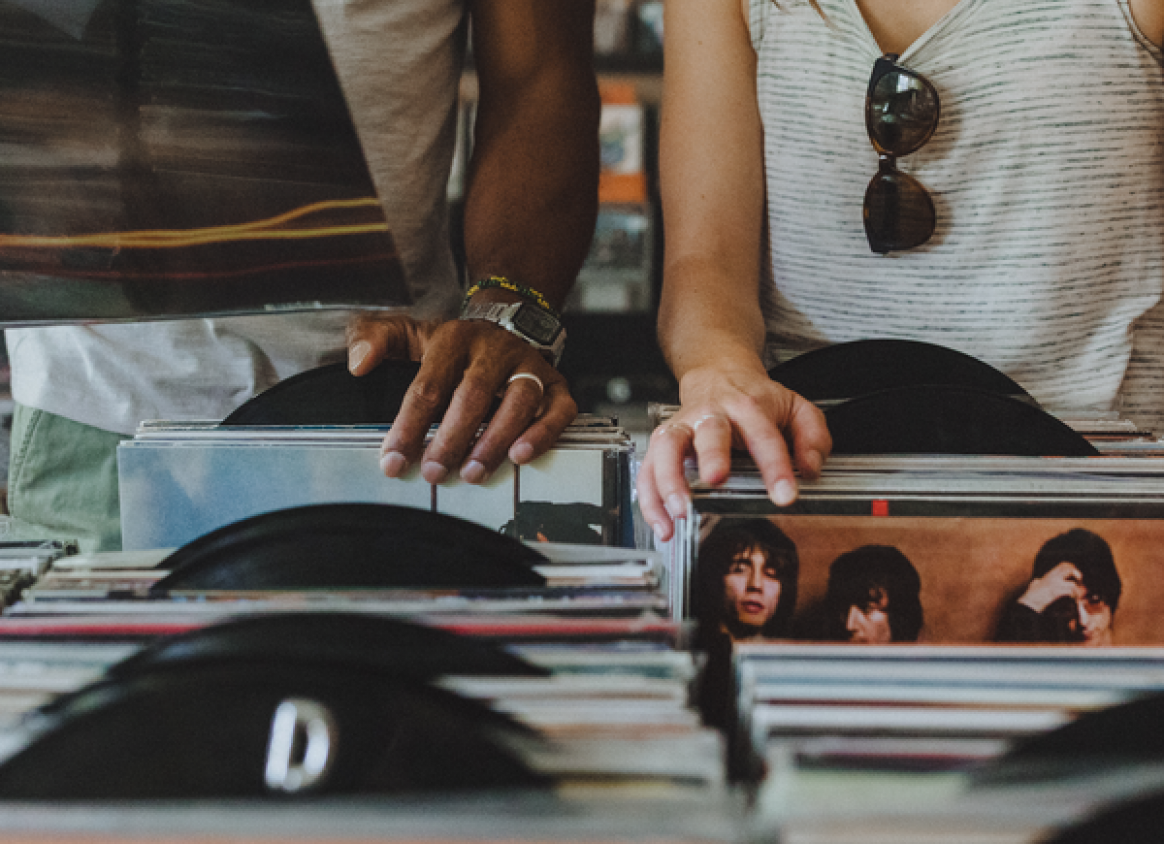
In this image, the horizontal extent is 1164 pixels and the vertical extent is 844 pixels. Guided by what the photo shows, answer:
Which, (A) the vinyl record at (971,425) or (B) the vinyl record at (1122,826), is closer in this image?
(B) the vinyl record at (1122,826)

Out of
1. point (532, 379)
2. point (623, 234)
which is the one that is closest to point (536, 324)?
point (532, 379)

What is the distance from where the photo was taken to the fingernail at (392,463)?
545 mm

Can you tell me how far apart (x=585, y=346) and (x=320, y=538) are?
244cm

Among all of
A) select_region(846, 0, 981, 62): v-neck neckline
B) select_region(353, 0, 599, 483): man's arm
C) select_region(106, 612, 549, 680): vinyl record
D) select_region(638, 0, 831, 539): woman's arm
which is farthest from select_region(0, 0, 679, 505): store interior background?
select_region(106, 612, 549, 680): vinyl record

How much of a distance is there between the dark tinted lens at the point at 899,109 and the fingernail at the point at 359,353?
1.66ft

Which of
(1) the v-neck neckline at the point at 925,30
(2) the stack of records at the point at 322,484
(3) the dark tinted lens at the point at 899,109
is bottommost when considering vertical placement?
(2) the stack of records at the point at 322,484

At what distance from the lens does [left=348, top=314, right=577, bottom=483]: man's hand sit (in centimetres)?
56

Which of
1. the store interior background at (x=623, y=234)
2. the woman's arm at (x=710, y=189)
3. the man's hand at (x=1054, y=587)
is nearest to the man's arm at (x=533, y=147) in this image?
the woman's arm at (x=710, y=189)

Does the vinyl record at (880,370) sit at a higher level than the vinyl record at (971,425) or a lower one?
higher

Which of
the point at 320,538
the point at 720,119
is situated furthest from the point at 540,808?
the point at 720,119

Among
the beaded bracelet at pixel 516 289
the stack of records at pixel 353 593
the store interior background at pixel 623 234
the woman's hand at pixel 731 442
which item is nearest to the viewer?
the stack of records at pixel 353 593

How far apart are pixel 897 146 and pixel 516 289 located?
39cm

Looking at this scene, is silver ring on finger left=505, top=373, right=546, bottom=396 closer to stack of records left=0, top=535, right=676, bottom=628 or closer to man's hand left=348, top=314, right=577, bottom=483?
man's hand left=348, top=314, right=577, bottom=483

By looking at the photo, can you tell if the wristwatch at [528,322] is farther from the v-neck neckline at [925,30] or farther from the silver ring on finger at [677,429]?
the v-neck neckline at [925,30]
